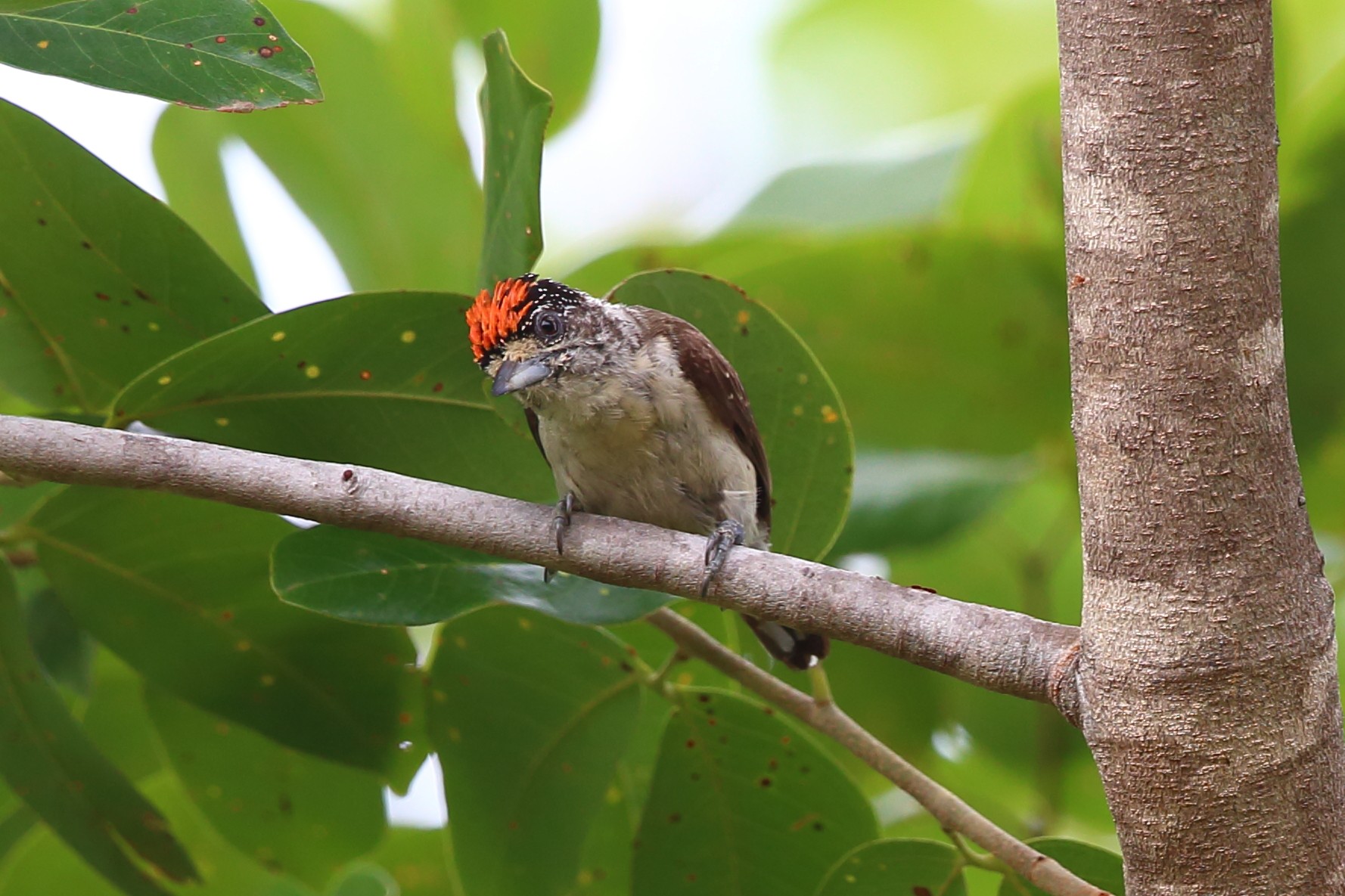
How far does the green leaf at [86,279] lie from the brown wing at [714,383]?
0.88 m

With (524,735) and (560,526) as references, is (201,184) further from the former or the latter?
(560,526)

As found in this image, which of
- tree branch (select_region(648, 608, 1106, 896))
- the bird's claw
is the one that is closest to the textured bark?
tree branch (select_region(648, 608, 1106, 896))

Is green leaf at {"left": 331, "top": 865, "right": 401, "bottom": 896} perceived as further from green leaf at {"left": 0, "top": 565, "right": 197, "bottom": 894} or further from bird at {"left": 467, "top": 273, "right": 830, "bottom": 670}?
bird at {"left": 467, "top": 273, "right": 830, "bottom": 670}

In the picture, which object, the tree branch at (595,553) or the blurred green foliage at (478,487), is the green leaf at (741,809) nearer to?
the blurred green foliage at (478,487)

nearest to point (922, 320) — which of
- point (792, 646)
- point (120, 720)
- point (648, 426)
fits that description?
point (648, 426)

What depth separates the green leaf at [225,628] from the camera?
2066 millimetres

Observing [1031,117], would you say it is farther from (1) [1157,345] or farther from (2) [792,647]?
(1) [1157,345]

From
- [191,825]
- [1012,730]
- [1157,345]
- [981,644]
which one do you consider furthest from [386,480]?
[1012,730]

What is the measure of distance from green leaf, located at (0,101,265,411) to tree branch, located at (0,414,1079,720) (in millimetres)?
478

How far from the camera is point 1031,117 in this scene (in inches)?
111

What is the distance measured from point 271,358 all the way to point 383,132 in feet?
4.55

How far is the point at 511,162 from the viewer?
1909mm

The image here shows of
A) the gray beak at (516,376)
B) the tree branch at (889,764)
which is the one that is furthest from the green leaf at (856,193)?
the tree branch at (889,764)

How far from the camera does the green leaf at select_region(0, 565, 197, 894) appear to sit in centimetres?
205
